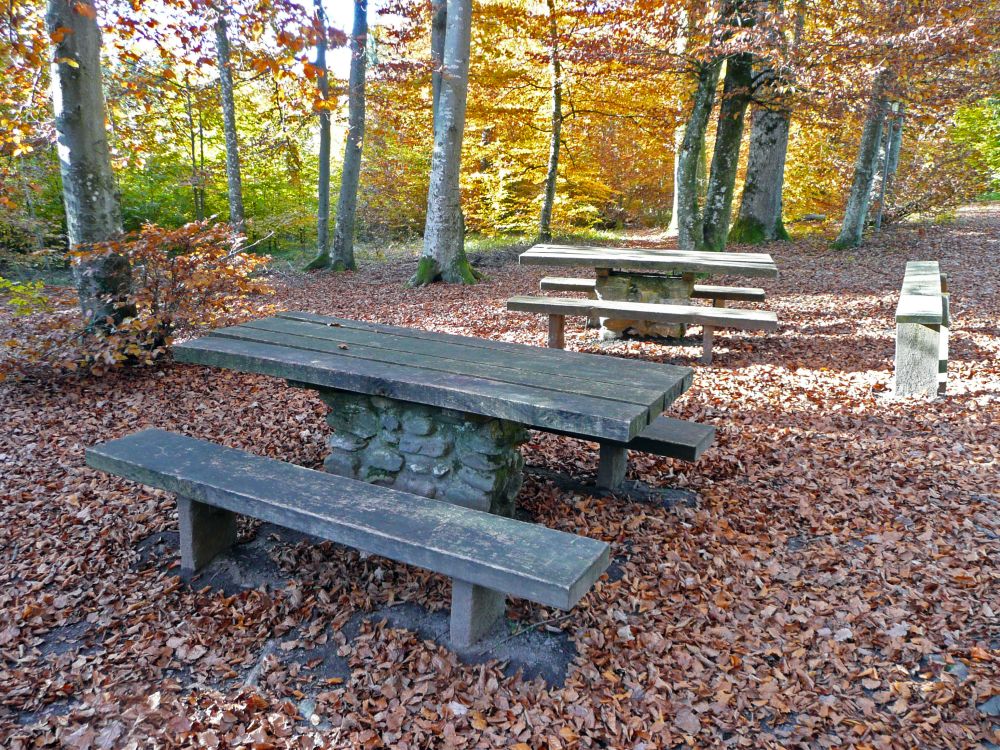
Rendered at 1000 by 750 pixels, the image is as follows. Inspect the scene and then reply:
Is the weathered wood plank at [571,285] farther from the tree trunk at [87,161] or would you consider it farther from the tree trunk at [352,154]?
the tree trunk at [352,154]

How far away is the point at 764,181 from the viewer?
1315 centimetres

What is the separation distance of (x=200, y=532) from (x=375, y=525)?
3.58 feet

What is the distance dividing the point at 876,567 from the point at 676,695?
4.31 ft

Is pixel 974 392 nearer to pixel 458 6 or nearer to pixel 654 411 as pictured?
pixel 654 411

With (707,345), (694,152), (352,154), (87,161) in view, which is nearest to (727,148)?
(694,152)

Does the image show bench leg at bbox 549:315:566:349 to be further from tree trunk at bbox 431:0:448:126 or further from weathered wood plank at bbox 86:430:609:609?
tree trunk at bbox 431:0:448:126

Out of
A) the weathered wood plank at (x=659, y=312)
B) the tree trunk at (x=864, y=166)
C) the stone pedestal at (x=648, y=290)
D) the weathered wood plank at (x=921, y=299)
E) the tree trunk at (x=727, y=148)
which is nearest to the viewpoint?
the weathered wood plank at (x=921, y=299)

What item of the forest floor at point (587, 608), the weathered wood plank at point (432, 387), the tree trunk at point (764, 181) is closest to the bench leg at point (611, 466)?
the forest floor at point (587, 608)

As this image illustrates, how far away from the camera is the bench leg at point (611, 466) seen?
12.5 ft

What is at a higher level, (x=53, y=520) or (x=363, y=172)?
(x=363, y=172)

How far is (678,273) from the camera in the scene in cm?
707

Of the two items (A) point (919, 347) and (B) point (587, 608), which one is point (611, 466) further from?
(A) point (919, 347)

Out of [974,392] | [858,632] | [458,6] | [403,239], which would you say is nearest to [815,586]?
[858,632]

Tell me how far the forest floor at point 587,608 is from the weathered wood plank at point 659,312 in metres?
1.01
